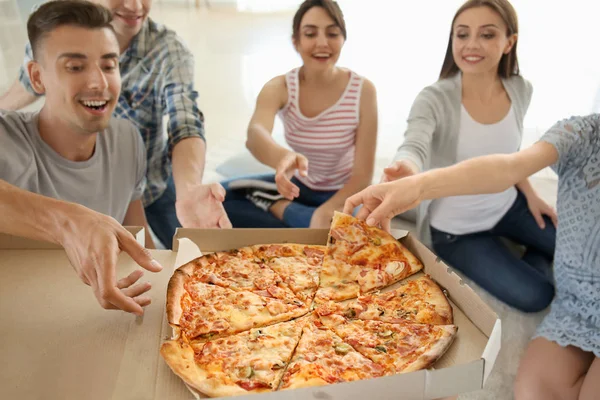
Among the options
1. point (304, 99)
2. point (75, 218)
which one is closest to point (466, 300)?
point (75, 218)

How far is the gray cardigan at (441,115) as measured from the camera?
6.27 feet

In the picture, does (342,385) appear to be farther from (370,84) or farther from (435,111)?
(370,84)

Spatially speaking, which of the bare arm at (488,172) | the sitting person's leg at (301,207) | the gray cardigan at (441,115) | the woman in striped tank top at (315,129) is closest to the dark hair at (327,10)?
the woman in striped tank top at (315,129)

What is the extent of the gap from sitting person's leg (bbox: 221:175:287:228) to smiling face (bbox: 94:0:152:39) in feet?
2.64

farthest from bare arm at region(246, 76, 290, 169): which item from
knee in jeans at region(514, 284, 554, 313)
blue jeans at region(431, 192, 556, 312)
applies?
knee in jeans at region(514, 284, 554, 313)

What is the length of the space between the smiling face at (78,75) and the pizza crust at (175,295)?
Answer: 0.73 m

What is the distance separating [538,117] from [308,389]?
229 centimetres

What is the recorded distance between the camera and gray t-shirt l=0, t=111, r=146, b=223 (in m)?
1.48

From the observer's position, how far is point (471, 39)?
6.17 ft

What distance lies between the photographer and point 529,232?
7.29ft

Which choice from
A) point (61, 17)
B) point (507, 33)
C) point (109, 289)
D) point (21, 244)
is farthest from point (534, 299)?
point (61, 17)

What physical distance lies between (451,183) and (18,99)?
1714 millimetres

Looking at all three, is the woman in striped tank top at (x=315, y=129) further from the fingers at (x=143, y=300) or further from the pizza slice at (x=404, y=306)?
the fingers at (x=143, y=300)

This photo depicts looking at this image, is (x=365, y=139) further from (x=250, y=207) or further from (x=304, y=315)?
(x=304, y=315)
